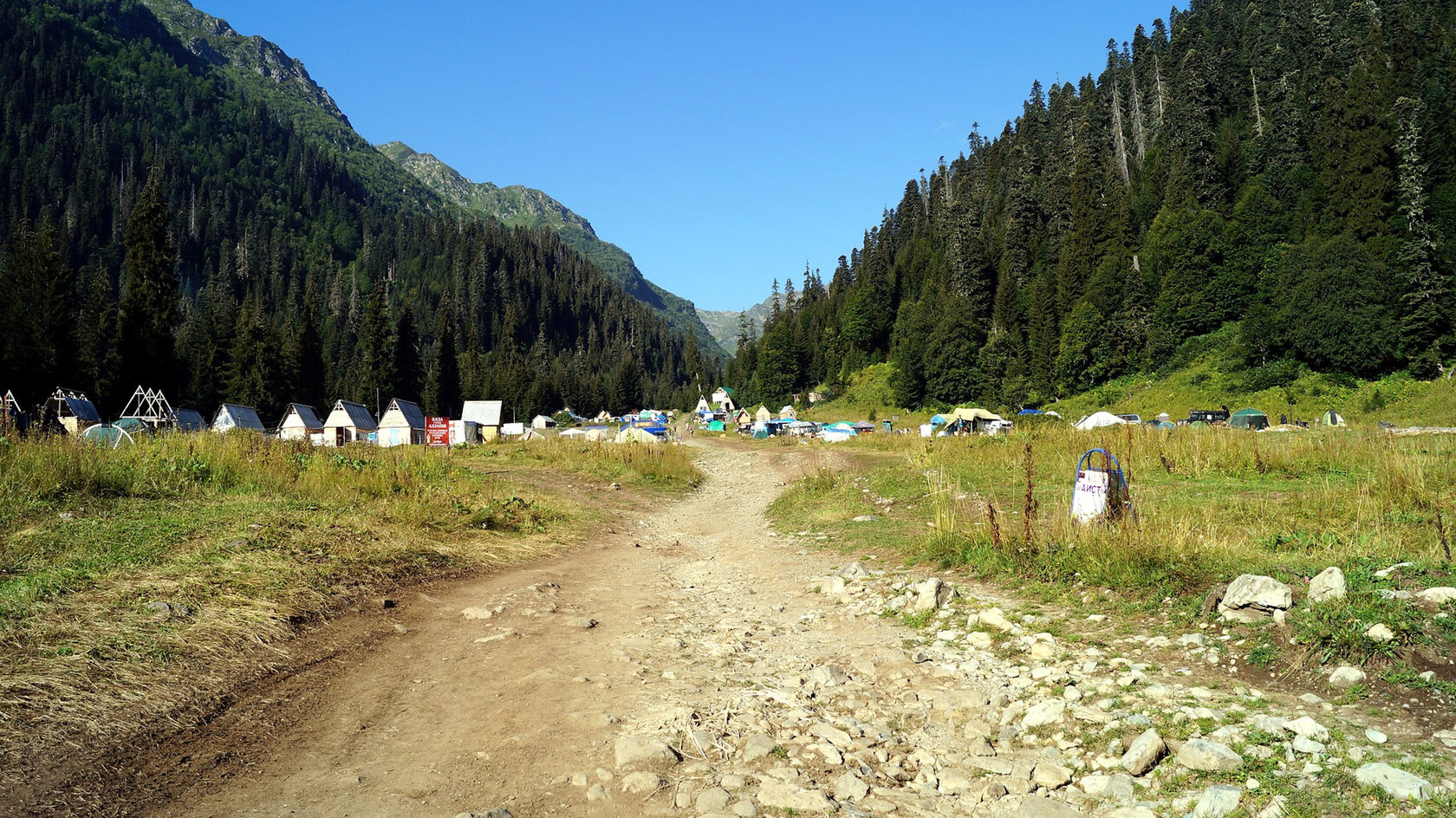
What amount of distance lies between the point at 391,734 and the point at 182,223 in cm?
19845

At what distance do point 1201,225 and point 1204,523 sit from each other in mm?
59249

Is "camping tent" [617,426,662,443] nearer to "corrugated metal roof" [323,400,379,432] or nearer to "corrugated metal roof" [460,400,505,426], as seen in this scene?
"corrugated metal roof" [323,400,379,432]

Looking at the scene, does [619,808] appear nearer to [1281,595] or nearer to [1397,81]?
[1281,595]

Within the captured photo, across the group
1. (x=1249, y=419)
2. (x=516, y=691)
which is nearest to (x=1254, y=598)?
(x=516, y=691)

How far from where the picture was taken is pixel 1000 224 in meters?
86.4

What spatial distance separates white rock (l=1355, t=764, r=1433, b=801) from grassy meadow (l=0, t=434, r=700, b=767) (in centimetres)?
574

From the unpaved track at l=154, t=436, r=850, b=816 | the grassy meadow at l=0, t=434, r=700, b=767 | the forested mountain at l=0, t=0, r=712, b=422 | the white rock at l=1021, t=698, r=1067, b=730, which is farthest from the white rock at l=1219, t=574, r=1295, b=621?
the forested mountain at l=0, t=0, r=712, b=422

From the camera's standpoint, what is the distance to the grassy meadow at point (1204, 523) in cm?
477

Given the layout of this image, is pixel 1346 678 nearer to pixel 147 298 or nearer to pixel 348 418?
pixel 147 298

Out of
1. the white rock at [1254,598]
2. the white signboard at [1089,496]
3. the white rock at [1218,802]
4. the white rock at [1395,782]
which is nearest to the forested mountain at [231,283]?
the white signboard at [1089,496]

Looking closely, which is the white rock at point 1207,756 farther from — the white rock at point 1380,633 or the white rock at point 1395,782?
the white rock at point 1380,633

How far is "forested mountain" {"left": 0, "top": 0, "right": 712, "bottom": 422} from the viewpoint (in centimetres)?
4041

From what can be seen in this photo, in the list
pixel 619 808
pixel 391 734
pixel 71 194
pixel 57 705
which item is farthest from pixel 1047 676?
pixel 71 194

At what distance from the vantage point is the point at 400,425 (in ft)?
154
